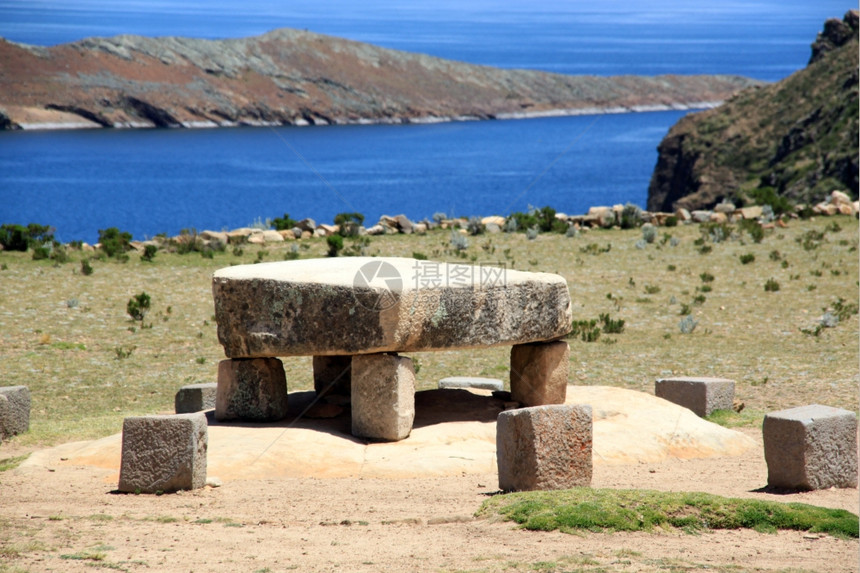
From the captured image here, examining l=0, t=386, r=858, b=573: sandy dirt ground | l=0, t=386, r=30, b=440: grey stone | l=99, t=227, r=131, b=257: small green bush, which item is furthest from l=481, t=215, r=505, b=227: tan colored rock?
l=0, t=386, r=858, b=573: sandy dirt ground

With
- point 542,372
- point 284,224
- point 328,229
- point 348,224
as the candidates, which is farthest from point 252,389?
point 284,224

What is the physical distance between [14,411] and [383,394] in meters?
4.88

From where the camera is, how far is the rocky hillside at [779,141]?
50156 millimetres

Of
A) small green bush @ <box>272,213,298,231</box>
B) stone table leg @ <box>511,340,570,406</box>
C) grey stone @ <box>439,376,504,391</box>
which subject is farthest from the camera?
small green bush @ <box>272,213,298,231</box>

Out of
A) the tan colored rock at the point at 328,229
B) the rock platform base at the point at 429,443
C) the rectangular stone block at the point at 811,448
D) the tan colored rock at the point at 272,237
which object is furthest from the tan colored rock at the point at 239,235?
the rectangular stone block at the point at 811,448

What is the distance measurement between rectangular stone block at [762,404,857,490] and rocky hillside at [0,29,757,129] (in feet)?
349

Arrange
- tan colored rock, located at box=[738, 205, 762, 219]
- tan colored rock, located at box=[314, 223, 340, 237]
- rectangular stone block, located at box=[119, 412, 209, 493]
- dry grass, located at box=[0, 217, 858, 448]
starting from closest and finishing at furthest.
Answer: rectangular stone block, located at box=[119, 412, 209, 493]
dry grass, located at box=[0, 217, 858, 448]
tan colored rock, located at box=[314, 223, 340, 237]
tan colored rock, located at box=[738, 205, 762, 219]

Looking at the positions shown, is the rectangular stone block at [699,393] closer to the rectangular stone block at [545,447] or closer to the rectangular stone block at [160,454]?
the rectangular stone block at [545,447]

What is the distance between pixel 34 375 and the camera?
52.6 ft

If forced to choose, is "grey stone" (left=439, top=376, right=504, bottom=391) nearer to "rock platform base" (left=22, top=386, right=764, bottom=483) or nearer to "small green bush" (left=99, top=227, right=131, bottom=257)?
"rock platform base" (left=22, top=386, right=764, bottom=483)

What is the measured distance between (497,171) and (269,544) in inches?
3483

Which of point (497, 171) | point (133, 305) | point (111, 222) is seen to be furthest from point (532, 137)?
point (133, 305)

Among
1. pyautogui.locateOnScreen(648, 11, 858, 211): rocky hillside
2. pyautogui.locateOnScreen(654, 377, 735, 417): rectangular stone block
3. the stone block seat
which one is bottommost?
pyautogui.locateOnScreen(654, 377, 735, 417): rectangular stone block

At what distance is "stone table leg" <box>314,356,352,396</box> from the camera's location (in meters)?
13.8
